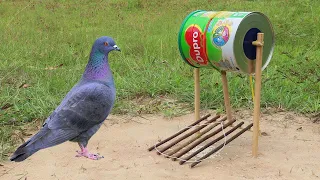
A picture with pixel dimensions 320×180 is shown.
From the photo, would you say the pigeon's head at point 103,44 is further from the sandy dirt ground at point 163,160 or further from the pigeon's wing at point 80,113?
the sandy dirt ground at point 163,160

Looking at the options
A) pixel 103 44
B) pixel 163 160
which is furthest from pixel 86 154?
pixel 103 44

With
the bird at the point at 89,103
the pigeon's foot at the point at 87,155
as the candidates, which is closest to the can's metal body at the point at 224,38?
the bird at the point at 89,103

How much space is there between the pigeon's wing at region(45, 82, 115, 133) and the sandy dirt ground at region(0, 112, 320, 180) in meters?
0.43

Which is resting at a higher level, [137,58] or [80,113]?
[80,113]

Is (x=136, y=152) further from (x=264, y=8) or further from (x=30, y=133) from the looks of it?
(x=264, y=8)

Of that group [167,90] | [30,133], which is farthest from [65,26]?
[30,133]

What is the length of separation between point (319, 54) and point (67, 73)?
3453mm

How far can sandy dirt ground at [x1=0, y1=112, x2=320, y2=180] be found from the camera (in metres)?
3.51

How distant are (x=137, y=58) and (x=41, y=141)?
378 centimetres

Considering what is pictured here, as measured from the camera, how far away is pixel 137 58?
22.3ft

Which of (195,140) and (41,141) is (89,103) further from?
(195,140)

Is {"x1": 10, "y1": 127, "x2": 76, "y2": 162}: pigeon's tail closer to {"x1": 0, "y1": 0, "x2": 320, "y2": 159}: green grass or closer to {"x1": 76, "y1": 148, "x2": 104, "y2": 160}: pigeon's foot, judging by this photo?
{"x1": 76, "y1": 148, "x2": 104, "y2": 160}: pigeon's foot

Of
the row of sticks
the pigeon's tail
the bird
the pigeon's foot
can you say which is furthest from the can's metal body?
the pigeon's tail

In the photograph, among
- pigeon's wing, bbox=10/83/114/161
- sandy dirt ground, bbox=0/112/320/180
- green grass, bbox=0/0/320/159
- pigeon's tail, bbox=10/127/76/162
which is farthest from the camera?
green grass, bbox=0/0/320/159
